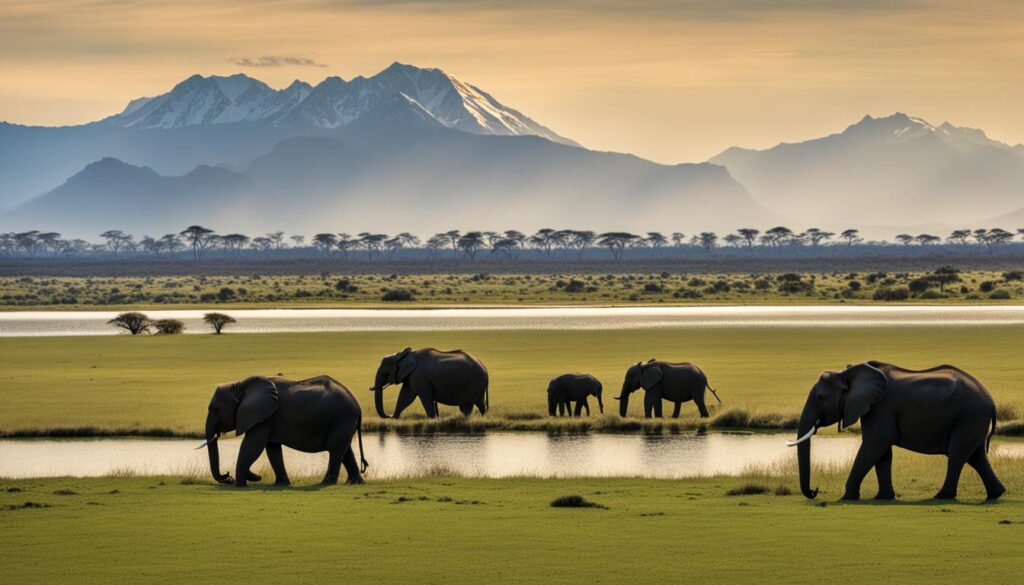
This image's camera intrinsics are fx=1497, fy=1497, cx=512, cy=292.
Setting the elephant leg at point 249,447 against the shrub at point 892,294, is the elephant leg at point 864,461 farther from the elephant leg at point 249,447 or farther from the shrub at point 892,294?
the shrub at point 892,294

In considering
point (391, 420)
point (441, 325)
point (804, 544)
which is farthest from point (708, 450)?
point (441, 325)

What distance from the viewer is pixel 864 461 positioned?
21188mm

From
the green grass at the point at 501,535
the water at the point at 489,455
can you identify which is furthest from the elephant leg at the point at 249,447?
the water at the point at 489,455

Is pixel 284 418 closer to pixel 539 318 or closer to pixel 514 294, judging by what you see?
pixel 539 318

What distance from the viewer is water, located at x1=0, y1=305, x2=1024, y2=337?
7812 centimetres

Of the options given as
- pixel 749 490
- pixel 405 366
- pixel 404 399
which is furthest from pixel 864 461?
pixel 404 399

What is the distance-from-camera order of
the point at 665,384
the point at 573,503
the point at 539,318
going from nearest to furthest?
the point at 573,503 → the point at 665,384 → the point at 539,318

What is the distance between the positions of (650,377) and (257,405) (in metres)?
14.6

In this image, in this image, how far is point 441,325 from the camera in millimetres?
80750

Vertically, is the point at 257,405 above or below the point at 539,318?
below

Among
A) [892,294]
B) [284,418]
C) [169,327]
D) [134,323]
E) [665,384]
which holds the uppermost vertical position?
[892,294]

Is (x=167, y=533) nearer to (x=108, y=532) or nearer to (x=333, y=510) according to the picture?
(x=108, y=532)

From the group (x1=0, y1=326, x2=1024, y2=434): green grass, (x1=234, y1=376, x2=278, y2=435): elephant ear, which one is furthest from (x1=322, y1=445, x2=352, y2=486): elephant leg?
(x1=0, y1=326, x2=1024, y2=434): green grass

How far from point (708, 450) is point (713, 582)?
1560cm
